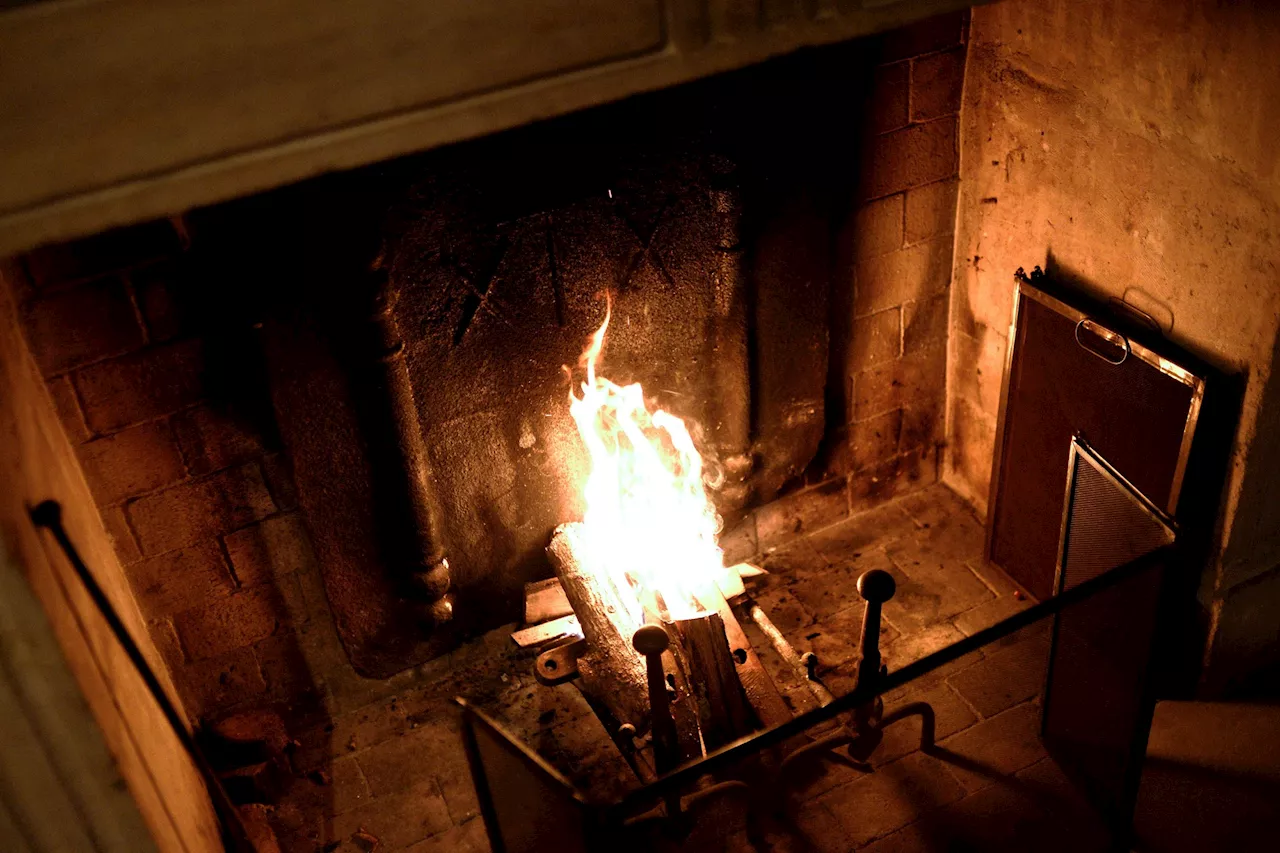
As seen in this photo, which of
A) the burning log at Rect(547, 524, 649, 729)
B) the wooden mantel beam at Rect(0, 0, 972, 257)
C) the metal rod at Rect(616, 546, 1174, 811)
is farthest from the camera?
the burning log at Rect(547, 524, 649, 729)

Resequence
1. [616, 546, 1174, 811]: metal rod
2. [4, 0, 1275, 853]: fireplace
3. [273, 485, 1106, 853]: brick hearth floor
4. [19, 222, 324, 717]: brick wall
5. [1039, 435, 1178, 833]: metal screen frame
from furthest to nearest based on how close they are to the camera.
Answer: [273, 485, 1106, 853]: brick hearth floor, [4, 0, 1275, 853]: fireplace, [19, 222, 324, 717]: brick wall, [1039, 435, 1178, 833]: metal screen frame, [616, 546, 1174, 811]: metal rod

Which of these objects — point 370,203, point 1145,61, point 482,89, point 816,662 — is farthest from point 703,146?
point 816,662

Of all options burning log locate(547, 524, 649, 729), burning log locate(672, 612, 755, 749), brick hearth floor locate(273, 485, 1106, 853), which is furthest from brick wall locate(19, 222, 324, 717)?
burning log locate(672, 612, 755, 749)

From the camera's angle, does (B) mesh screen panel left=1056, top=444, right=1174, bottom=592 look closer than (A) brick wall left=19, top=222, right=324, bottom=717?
No

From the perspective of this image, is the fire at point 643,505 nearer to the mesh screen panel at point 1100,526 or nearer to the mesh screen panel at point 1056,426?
the mesh screen panel at point 1056,426

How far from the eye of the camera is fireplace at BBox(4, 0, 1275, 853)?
12.9 ft

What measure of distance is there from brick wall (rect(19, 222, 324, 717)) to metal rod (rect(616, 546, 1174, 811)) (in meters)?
2.38

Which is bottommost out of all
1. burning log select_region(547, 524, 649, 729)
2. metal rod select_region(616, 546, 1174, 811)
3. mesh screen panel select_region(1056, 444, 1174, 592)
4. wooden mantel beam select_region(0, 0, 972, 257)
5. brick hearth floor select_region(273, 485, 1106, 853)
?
brick hearth floor select_region(273, 485, 1106, 853)

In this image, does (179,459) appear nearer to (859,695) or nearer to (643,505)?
(643,505)

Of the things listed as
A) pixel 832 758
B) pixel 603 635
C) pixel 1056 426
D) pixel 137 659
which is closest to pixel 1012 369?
pixel 1056 426

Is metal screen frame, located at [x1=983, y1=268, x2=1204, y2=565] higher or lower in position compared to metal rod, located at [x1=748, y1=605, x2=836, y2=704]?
higher

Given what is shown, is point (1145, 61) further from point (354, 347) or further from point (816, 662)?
point (354, 347)

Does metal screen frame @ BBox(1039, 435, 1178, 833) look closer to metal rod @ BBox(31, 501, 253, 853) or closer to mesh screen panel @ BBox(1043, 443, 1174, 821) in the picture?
mesh screen panel @ BBox(1043, 443, 1174, 821)

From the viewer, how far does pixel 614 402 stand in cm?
498
